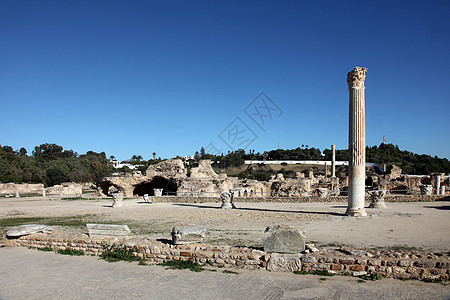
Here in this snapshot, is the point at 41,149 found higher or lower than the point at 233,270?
higher

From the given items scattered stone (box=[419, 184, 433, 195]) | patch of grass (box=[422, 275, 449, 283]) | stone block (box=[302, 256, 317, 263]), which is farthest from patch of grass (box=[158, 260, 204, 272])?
scattered stone (box=[419, 184, 433, 195])

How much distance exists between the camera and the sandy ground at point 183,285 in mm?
5164

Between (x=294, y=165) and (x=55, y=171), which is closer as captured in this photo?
(x=55, y=171)

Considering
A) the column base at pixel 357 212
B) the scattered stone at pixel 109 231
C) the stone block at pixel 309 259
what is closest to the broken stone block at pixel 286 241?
the stone block at pixel 309 259

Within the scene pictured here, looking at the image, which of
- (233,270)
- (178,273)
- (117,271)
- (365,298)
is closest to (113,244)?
(117,271)

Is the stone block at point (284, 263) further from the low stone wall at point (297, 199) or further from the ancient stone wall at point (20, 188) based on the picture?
the ancient stone wall at point (20, 188)

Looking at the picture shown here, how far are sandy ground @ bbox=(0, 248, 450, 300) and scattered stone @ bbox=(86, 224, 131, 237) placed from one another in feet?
5.42

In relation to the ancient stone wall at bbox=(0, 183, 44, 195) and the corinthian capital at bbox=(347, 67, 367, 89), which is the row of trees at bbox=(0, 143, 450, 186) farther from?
the corinthian capital at bbox=(347, 67, 367, 89)

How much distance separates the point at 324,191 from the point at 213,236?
16.1m

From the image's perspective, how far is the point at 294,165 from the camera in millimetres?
87125

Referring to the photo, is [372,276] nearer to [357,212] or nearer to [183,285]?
[183,285]

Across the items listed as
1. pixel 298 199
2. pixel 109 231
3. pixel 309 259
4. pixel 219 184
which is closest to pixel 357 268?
pixel 309 259

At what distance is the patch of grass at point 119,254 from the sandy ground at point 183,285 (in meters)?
0.33

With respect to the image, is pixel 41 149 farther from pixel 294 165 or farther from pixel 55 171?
pixel 294 165
